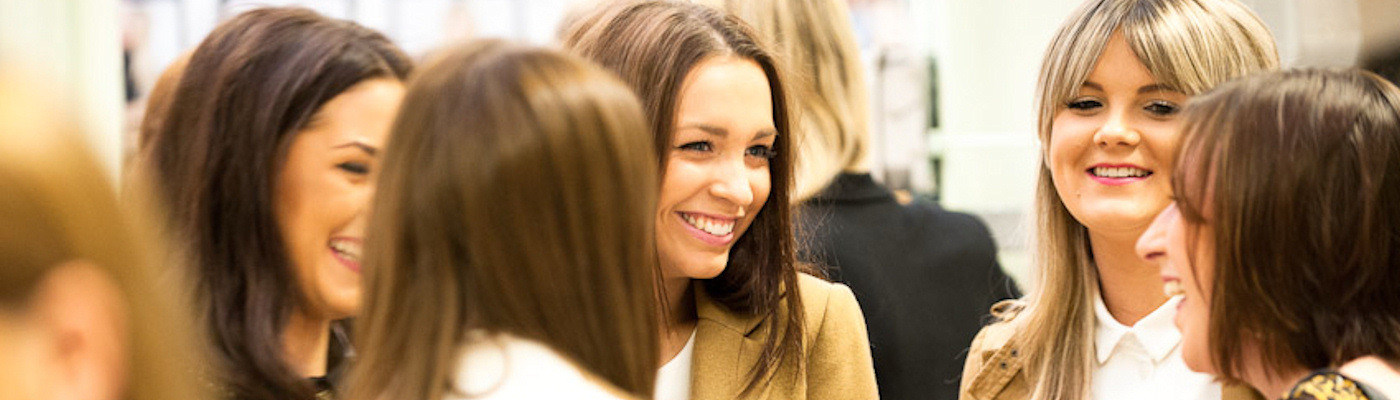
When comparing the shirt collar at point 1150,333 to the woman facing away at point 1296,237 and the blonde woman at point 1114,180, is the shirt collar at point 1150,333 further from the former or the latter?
the woman facing away at point 1296,237

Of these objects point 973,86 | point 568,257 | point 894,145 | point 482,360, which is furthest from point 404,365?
A: point 973,86

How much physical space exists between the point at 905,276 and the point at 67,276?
209 cm

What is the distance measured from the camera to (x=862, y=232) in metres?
3.01

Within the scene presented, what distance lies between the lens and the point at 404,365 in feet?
4.66

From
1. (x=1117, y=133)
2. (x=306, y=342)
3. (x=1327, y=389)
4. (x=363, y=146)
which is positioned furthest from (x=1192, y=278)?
(x=306, y=342)

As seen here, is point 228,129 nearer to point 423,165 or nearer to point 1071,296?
point 423,165

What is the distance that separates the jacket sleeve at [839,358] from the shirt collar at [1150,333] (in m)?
0.40

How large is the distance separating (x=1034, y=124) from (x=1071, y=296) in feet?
1.07

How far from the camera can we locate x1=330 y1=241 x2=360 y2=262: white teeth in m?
2.03

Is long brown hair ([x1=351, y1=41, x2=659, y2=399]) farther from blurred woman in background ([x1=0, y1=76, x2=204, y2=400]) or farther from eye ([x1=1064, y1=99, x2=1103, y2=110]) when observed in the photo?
eye ([x1=1064, y1=99, x2=1103, y2=110])

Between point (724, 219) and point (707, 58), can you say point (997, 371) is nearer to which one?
point (724, 219)

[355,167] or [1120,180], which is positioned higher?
[355,167]

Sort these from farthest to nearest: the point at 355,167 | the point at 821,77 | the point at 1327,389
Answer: the point at 821,77 < the point at 355,167 < the point at 1327,389

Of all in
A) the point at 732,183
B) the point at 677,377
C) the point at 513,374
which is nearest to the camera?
the point at 513,374
